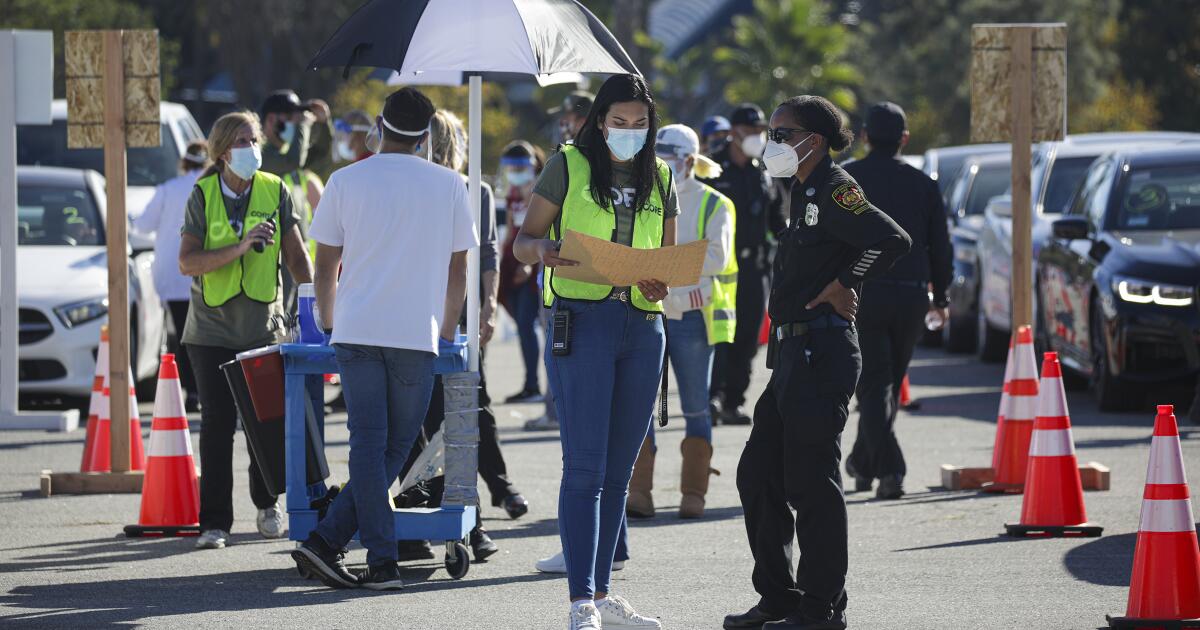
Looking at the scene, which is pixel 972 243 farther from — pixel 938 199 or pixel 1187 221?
pixel 938 199

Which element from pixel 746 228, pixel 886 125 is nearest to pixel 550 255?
pixel 886 125

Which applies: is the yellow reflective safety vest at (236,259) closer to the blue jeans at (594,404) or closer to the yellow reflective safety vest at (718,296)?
the yellow reflective safety vest at (718,296)

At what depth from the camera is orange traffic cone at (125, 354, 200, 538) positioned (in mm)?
9438

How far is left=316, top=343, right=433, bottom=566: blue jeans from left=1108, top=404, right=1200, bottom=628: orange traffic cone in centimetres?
283

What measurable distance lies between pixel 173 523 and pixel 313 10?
112ft

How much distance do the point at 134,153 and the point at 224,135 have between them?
7923 millimetres

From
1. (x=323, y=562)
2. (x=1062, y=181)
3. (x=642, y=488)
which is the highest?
(x=1062, y=181)

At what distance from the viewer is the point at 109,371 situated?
1091cm

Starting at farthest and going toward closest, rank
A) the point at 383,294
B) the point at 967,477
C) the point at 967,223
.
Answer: the point at 967,223
the point at 967,477
the point at 383,294

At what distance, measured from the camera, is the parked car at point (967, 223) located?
19.5 m

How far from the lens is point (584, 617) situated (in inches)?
265

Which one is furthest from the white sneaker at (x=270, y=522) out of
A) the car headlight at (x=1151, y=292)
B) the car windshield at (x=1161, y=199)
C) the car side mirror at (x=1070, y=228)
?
the car windshield at (x=1161, y=199)

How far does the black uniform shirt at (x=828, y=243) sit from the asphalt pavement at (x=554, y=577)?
50.4 inches

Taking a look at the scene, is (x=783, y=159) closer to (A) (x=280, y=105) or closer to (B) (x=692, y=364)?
(B) (x=692, y=364)
